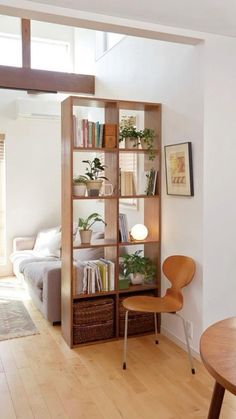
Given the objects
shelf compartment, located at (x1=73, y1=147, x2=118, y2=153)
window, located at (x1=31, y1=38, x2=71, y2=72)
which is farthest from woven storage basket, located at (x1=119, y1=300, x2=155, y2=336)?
window, located at (x1=31, y1=38, x2=71, y2=72)

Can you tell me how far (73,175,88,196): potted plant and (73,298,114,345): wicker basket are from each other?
949 mm

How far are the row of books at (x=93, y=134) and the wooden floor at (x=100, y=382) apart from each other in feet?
5.72

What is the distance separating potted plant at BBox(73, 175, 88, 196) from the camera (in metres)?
3.39

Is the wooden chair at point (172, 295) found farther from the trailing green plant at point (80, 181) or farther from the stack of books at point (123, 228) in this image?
the trailing green plant at point (80, 181)

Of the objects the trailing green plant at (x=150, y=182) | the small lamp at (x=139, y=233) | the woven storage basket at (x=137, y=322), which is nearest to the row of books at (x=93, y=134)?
the trailing green plant at (x=150, y=182)

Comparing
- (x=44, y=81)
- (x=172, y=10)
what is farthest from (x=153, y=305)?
(x=44, y=81)

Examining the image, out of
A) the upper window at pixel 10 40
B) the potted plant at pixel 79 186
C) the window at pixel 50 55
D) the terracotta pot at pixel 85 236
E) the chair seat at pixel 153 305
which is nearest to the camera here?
the chair seat at pixel 153 305

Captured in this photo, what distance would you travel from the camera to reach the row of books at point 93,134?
3365 millimetres

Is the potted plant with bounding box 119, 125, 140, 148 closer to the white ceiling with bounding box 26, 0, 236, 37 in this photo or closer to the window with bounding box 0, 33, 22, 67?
the white ceiling with bounding box 26, 0, 236, 37

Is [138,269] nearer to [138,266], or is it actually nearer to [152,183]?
[138,266]

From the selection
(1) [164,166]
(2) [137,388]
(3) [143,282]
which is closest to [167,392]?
(2) [137,388]

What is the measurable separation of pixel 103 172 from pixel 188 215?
3.12 ft

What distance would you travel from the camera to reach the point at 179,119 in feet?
11.0

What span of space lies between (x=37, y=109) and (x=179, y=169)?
3199mm
